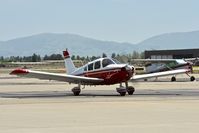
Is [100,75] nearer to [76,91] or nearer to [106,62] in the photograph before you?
[106,62]

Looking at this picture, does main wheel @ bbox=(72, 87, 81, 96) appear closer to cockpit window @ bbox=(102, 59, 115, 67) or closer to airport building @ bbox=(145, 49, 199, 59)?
cockpit window @ bbox=(102, 59, 115, 67)

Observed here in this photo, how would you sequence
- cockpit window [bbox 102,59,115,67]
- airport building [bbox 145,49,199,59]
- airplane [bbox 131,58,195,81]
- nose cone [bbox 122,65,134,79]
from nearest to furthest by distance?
nose cone [bbox 122,65,134,79]
cockpit window [bbox 102,59,115,67]
airplane [bbox 131,58,195,81]
airport building [bbox 145,49,199,59]

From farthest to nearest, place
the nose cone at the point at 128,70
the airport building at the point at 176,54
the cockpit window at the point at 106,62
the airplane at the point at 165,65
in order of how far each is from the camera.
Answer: the airport building at the point at 176,54, the airplane at the point at 165,65, the cockpit window at the point at 106,62, the nose cone at the point at 128,70

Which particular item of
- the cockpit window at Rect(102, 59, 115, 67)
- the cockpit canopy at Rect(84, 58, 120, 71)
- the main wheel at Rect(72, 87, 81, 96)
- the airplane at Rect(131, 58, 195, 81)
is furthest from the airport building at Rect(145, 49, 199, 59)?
the main wheel at Rect(72, 87, 81, 96)

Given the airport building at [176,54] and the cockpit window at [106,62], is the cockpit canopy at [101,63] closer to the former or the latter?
the cockpit window at [106,62]

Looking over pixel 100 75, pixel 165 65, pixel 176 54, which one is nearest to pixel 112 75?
pixel 100 75

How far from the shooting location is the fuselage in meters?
33.0

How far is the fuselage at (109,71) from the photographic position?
32969 mm

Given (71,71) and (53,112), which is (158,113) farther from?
(71,71)

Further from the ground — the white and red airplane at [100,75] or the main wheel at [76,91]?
the white and red airplane at [100,75]

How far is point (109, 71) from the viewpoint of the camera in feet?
109

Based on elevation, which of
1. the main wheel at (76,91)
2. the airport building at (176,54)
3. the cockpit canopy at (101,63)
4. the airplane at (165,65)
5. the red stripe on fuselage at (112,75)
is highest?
the airport building at (176,54)

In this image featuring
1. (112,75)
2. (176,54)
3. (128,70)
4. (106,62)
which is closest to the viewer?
(128,70)

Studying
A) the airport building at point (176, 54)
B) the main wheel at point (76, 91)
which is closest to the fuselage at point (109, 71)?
the main wheel at point (76, 91)
